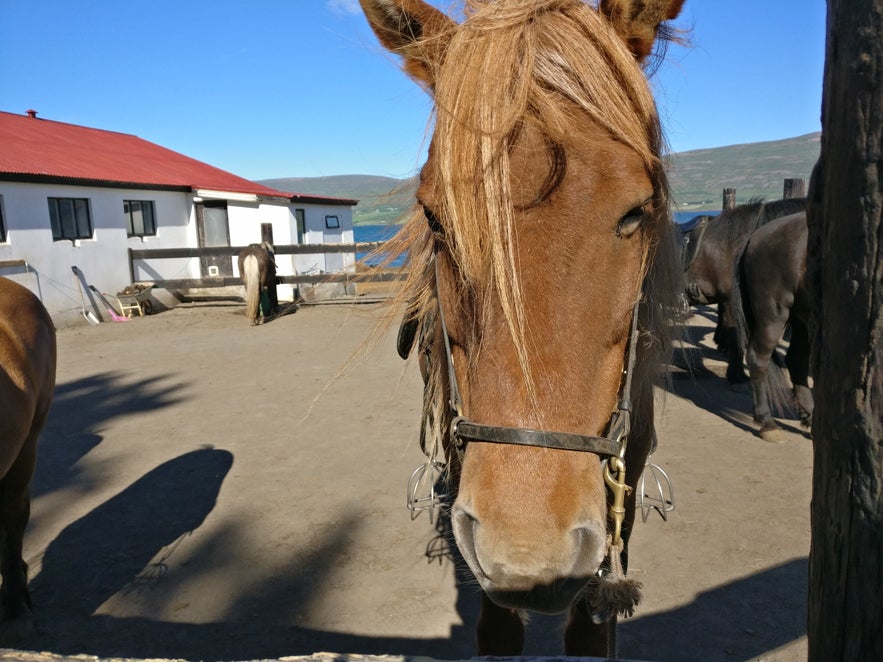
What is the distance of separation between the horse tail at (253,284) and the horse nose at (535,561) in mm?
11411

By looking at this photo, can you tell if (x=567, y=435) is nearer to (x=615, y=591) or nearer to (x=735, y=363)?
(x=615, y=591)

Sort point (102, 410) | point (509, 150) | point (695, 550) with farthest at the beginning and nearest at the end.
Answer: point (102, 410), point (695, 550), point (509, 150)

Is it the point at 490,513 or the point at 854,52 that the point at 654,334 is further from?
the point at 854,52

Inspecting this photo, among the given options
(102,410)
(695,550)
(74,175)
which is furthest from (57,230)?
(695,550)

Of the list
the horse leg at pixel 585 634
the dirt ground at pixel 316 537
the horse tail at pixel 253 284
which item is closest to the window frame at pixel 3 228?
the horse tail at pixel 253 284

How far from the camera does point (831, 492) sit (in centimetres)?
83

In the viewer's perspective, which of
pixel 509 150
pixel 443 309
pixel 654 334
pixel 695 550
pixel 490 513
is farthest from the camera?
pixel 695 550

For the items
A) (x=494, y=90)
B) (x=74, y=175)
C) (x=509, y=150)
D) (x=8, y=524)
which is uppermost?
(x=74, y=175)

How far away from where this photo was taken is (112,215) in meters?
14.3

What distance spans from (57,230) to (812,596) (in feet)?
51.0

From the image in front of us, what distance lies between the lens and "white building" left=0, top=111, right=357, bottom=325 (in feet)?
39.6

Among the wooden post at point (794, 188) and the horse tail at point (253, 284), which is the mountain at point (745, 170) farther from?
the horse tail at point (253, 284)

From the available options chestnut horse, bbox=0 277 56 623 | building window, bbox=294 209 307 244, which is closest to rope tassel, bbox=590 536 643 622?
chestnut horse, bbox=0 277 56 623

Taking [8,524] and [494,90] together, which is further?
[8,524]
